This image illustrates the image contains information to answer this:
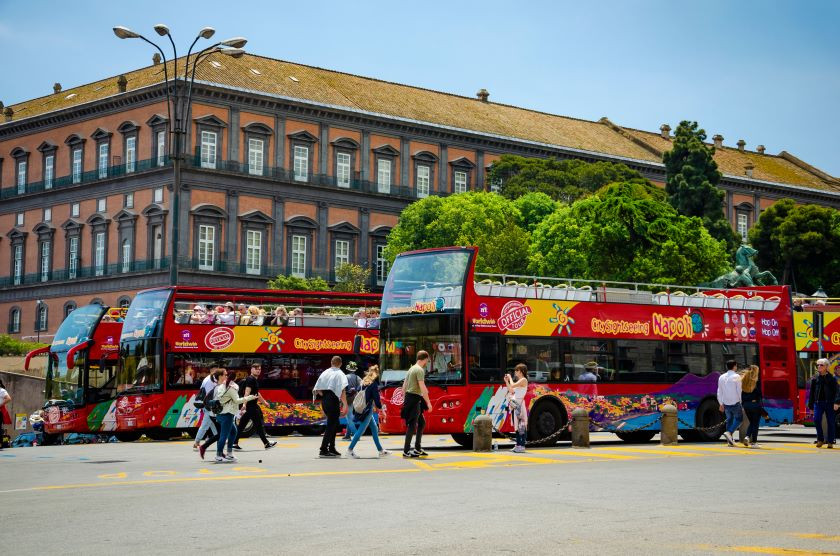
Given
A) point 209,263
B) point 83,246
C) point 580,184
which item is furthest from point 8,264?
point 580,184

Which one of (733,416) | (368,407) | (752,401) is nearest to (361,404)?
(368,407)

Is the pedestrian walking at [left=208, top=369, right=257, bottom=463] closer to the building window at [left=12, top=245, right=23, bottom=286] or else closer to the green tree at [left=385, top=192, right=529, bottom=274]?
the green tree at [left=385, top=192, right=529, bottom=274]

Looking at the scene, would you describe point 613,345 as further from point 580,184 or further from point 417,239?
point 580,184

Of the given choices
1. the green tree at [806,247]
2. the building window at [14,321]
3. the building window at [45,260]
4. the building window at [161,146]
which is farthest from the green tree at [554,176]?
the building window at [14,321]

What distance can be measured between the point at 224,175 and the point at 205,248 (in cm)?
454

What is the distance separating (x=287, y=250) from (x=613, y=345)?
1952 inches

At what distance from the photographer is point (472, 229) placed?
225 feet

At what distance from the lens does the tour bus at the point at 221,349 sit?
29500 millimetres

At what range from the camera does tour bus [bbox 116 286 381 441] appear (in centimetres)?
2950

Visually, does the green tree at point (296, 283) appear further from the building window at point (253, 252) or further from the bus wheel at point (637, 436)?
the bus wheel at point (637, 436)

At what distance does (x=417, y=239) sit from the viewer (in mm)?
71688

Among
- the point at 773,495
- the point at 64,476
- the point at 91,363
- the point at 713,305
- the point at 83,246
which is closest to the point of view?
the point at 773,495

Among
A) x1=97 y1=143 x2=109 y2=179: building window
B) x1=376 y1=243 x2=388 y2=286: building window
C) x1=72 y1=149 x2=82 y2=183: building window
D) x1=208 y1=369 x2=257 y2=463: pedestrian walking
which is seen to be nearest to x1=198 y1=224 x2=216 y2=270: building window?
x1=97 y1=143 x2=109 y2=179: building window

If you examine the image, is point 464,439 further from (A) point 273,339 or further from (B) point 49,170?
(B) point 49,170
